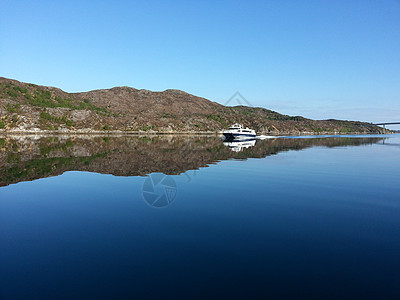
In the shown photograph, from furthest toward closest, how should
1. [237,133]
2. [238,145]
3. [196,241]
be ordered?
[237,133], [238,145], [196,241]

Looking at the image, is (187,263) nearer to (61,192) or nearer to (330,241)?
(330,241)

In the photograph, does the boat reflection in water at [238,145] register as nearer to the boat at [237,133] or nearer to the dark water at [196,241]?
the boat at [237,133]

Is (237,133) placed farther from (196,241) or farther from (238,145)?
(196,241)

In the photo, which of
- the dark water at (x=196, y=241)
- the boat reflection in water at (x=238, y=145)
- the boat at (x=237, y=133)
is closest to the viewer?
the dark water at (x=196, y=241)


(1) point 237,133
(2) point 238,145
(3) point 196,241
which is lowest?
(3) point 196,241

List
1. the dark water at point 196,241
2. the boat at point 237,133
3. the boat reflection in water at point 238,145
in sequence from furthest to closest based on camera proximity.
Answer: the boat at point 237,133 → the boat reflection in water at point 238,145 → the dark water at point 196,241

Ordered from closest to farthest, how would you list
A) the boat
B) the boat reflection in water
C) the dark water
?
the dark water
the boat reflection in water
the boat

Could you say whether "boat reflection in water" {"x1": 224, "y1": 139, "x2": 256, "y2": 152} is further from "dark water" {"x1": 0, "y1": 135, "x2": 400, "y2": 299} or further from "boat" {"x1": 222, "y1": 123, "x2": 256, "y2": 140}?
"dark water" {"x1": 0, "y1": 135, "x2": 400, "y2": 299}

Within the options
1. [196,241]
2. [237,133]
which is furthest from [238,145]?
[196,241]

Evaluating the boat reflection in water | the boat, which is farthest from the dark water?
the boat

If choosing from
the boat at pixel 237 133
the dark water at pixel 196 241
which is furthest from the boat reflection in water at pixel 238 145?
the dark water at pixel 196 241

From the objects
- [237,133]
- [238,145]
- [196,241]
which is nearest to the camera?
[196,241]

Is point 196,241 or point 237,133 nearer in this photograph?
point 196,241

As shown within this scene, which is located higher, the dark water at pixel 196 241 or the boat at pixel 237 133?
the boat at pixel 237 133
